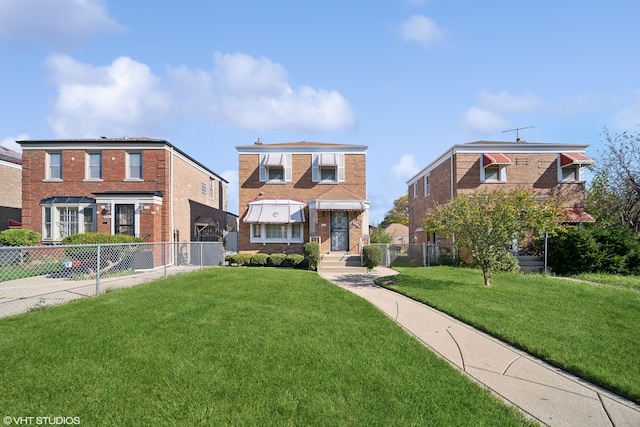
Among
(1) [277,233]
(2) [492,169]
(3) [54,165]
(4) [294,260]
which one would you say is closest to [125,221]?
(3) [54,165]

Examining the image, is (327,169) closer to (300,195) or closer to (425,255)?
(300,195)

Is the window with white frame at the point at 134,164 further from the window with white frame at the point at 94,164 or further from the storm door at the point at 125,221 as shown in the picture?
the storm door at the point at 125,221

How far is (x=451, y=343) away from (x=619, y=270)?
14873 mm

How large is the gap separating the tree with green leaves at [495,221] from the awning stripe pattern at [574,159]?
11.1 metres

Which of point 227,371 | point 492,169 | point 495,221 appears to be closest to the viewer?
point 227,371

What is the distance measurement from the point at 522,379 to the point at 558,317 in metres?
3.72

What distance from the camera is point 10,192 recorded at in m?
22.8

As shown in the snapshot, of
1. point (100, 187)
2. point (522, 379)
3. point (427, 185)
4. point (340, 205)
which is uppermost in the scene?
point (427, 185)

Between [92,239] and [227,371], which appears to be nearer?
[227,371]

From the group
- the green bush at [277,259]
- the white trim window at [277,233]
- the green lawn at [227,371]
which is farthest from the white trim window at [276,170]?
the green lawn at [227,371]

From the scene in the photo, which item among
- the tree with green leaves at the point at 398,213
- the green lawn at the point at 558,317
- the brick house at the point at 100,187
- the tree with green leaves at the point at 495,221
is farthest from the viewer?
the tree with green leaves at the point at 398,213

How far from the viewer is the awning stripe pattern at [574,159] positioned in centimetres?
1866

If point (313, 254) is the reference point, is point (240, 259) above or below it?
below

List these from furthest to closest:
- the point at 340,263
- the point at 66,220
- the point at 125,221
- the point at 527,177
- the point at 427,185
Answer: the point at 427,185 < the point at 527,177 < the point at 66,220 < the point at 125,221 < the point at 340,263
